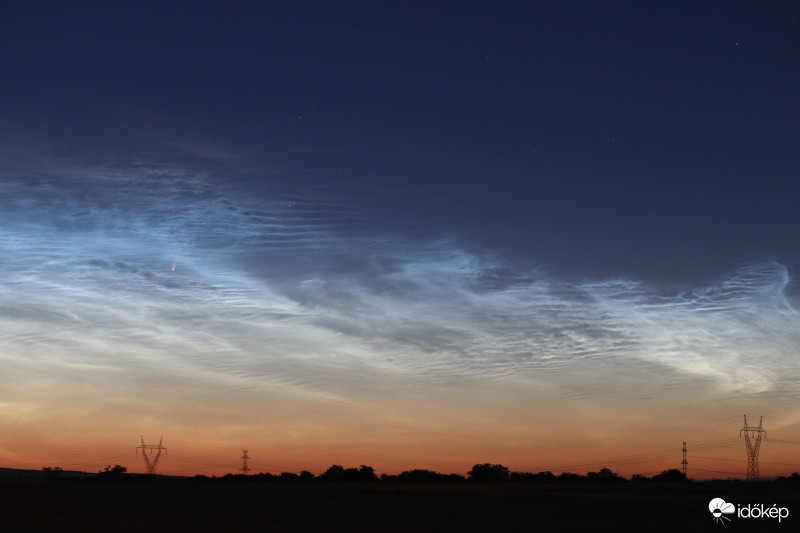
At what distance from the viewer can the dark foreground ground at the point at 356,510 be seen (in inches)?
2397

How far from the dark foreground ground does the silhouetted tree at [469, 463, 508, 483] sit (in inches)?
2568

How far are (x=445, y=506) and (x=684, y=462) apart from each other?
98974 millimetres

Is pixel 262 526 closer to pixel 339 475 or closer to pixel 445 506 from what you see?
pixel 445 506

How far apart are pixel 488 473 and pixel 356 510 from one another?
10168 centimetres

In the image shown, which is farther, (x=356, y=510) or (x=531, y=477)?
(x=531, y=477)

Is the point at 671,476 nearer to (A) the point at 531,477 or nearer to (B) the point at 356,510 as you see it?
(A) the point at 531,477

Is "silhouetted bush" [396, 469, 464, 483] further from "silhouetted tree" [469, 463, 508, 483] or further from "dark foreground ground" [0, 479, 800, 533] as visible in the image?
"dark foreground ground" [0, 479, 800, 533]

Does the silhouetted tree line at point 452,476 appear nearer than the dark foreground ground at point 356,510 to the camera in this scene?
No

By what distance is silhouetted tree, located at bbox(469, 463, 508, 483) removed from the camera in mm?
166375

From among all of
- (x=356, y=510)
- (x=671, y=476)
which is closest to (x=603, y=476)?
(x=671, y=476)

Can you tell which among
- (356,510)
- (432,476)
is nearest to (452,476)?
(432,476)

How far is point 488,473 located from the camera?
561 ft

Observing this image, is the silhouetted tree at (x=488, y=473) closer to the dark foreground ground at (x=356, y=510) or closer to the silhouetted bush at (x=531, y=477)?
the silhouetted bush at (x=531, y=477)

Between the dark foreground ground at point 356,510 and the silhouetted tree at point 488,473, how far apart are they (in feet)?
214
